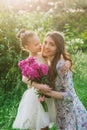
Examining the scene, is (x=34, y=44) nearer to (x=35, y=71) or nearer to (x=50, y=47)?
(x=50, y=47)

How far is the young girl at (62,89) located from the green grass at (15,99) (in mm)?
1235

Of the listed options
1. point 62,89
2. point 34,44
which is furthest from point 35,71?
point 34,44

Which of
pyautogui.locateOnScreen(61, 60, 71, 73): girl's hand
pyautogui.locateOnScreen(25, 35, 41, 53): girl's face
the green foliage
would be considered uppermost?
pyautogui.locateOnScreen(25, 35, 41, 53): girl's face

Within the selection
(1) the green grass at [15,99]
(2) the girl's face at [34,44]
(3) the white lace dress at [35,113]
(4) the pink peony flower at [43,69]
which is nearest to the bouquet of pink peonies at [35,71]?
(4) the pink peony flower at [43,69]

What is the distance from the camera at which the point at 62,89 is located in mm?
5555

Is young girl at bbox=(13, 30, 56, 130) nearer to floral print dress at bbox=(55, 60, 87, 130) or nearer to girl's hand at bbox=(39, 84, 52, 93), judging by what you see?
floral print dress at bbox=(55, 60, 87, 130)

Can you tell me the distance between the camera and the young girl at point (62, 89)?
548cm

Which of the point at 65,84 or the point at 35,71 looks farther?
the point at 65,84

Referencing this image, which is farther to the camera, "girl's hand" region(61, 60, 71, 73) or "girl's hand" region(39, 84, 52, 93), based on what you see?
"girl's hand" region(61, 60, 71, 73)

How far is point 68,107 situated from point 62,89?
8.8 inches

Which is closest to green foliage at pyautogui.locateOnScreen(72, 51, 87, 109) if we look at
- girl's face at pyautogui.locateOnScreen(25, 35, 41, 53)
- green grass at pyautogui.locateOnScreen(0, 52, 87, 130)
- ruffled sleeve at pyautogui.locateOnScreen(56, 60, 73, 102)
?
green grass at pyautogui.locateOnScreen(0, 52, 87, 130)

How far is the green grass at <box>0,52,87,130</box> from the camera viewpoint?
6.84 m

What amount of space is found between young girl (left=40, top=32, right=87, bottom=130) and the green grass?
1235 mm

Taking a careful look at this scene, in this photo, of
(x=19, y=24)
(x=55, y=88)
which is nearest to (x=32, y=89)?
(x=55, y=88)
